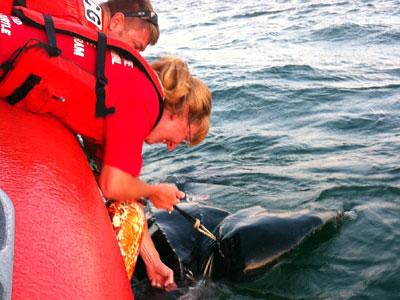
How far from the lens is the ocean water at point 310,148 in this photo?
3643 millimetres

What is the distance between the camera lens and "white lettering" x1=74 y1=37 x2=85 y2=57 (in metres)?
2.52

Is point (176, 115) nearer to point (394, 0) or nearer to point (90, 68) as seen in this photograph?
point (90, 68)

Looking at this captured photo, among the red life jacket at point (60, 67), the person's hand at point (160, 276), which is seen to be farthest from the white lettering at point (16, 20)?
the person's hand at point (160, 276)

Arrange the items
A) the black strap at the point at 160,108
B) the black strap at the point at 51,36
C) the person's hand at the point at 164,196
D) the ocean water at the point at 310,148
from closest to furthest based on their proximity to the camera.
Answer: the black strap at the point at 51,36
the black strap at the point at 160,108
the person's hand at the point at 164,196
the ocean water at the point at 310,148

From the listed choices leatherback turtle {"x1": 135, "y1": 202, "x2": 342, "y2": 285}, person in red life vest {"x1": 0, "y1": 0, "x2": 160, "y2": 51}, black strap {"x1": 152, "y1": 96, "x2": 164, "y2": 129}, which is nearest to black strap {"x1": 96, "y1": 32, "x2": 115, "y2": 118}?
black strap {"x1": 152, "y1": 96, "x2": 164, "y2": 129}

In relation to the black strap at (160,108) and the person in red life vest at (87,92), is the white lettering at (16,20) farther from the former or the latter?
the black strap at (160,108)

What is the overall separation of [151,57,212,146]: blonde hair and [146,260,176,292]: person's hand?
1062 mm

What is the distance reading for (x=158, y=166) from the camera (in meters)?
6.18

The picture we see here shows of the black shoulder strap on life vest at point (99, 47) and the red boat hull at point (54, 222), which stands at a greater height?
the black shoulder strap on life vest at point (99, 47)

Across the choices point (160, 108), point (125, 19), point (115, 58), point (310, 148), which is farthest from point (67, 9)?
point (310, 148)

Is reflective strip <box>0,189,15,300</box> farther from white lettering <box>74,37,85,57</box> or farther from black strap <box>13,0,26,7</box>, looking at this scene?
black strap <box>13,0,26,7</box>

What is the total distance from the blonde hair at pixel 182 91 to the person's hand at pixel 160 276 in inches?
41.8

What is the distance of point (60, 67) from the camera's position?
2.43m

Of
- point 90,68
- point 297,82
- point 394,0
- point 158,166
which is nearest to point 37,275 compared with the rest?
point 90,68
